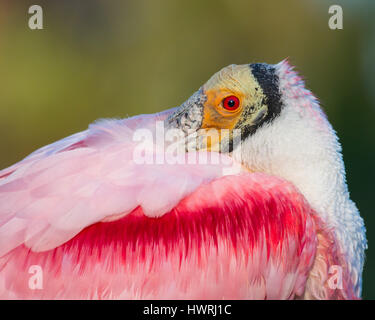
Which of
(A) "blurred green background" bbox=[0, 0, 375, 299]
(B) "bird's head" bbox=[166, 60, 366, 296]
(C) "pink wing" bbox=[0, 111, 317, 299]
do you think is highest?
(A) "blurred green background" bbox=[0, 0, 375, 299]

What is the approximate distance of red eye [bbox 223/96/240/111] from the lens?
1.78m

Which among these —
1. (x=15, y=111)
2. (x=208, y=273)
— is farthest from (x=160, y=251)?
(x=15, y=111)

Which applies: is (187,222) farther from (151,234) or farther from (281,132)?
(281,132)

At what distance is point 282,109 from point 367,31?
4.64 m

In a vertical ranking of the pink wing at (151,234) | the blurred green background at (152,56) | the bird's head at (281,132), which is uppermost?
the blurred green background at (152,56)

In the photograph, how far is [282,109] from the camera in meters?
1.74

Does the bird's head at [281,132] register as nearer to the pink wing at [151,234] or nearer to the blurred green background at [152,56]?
the pink wing at [151,234]

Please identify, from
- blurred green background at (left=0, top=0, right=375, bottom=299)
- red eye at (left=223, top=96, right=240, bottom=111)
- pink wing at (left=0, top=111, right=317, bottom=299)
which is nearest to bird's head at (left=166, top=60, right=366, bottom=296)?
red eye at (left=223, top=96, right=240, bottom=111)

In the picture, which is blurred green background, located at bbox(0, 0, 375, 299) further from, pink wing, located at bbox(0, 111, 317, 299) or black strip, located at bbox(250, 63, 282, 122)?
pink wing, located at bbox(0, 111, 317, 299)

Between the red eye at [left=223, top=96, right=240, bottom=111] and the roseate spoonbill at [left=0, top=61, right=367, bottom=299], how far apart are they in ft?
0.39

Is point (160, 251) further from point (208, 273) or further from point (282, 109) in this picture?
point (282, 109)

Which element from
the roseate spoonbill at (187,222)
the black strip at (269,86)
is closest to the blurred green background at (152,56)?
the black strip at (269,86)

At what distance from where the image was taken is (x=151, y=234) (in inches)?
59.1

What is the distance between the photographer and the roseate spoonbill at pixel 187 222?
1.46m
